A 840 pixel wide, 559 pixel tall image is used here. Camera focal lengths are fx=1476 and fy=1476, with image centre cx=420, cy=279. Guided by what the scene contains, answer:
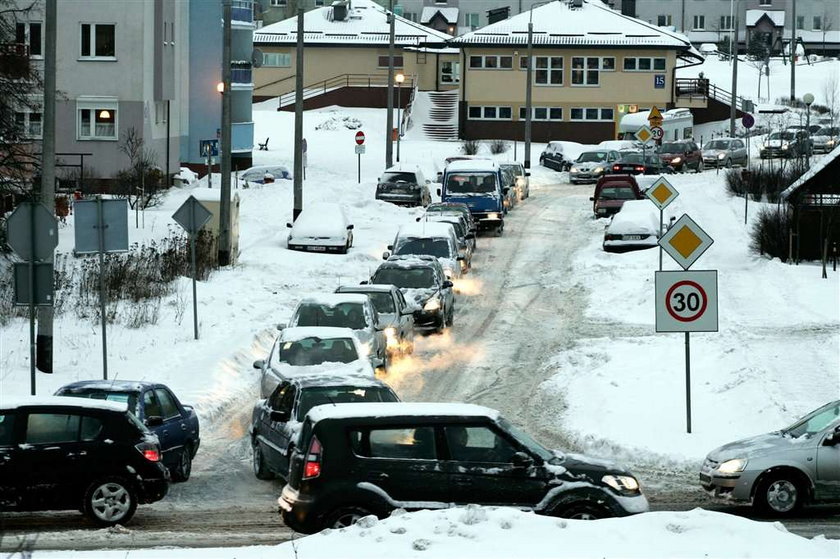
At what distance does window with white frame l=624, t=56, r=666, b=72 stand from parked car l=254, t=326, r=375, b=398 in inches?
2409

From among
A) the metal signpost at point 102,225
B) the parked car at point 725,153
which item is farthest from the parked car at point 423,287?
the parked car at point 725,153

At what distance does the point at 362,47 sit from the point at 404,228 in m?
53.1

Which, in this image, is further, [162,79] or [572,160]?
[572,160]

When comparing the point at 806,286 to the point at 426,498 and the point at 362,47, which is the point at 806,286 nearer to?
the point at 426,498

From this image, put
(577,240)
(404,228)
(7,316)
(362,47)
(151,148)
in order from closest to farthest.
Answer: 1. (7,316)
2. (404,228)
3. (577,240)
4. (151,148)
5. (362,47)

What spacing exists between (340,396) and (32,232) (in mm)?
5164

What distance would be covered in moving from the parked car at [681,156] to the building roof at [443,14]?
6450 centimetres

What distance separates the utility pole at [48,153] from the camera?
74.4 ft

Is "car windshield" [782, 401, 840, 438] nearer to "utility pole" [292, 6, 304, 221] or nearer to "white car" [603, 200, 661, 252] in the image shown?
"white car" [603, 200, 661, 252]

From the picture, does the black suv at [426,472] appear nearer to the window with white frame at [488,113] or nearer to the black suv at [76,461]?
the black suv at [76,461]

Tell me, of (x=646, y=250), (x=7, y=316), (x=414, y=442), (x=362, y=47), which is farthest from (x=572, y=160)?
(x=414, y=442)

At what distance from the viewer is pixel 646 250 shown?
39156mm

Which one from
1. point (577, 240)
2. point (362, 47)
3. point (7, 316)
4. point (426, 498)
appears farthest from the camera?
point (362, 47)

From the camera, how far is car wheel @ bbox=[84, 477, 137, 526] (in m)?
15.4
